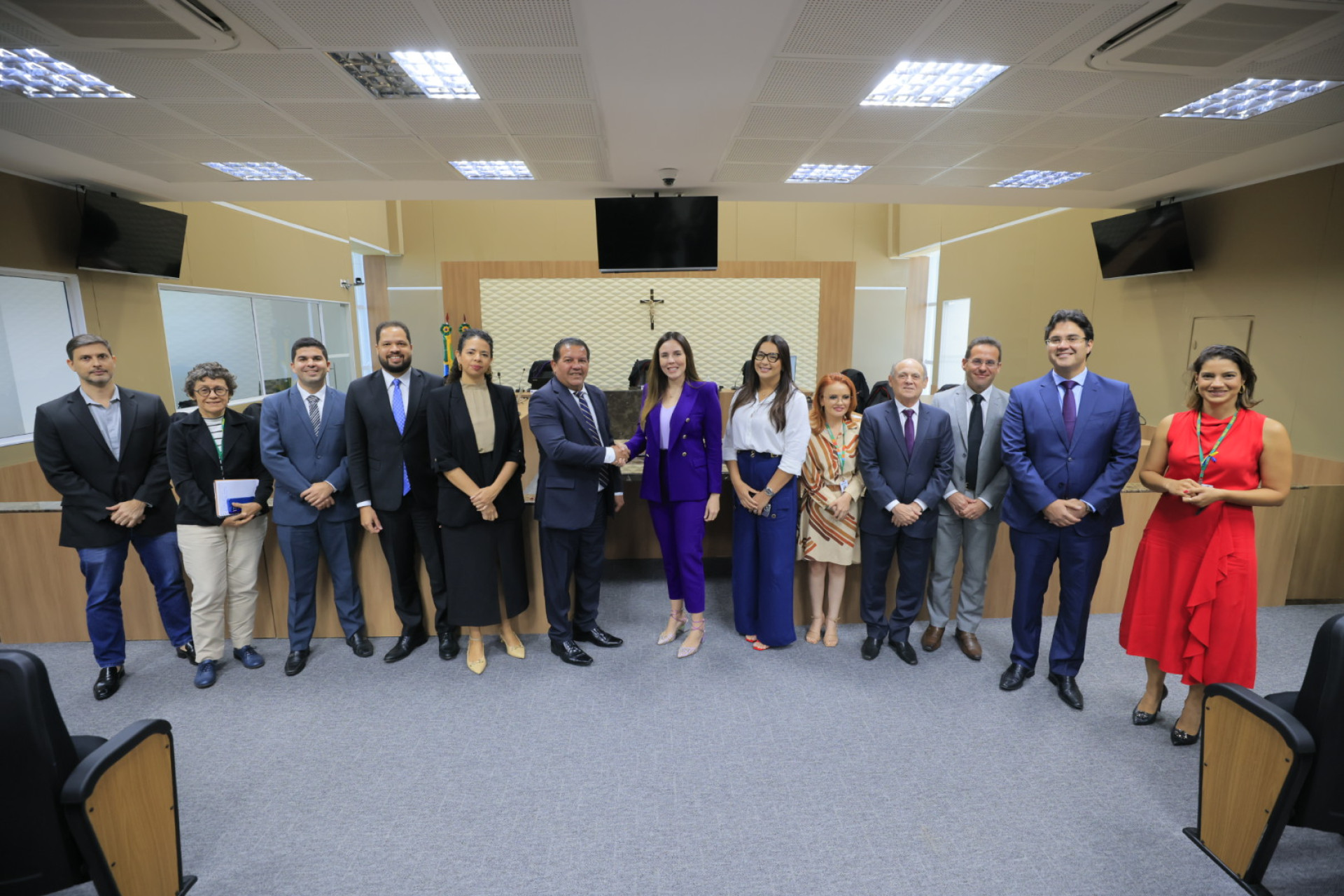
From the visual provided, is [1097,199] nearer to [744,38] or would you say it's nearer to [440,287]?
[744,38]

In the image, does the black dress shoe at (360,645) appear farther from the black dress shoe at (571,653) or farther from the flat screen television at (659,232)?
the flat screen television at (659,232)

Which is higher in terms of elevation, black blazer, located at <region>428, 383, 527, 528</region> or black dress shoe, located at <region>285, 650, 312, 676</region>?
black blazer, located at <region>428, 383, 527, 528</region>

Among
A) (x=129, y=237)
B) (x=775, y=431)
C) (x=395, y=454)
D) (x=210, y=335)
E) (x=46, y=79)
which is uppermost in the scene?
(x=46, y=79)

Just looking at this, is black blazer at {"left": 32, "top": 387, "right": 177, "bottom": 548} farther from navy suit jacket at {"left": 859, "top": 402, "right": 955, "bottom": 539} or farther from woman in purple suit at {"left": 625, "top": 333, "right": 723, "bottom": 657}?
navy suit jacket at {"left": 859, "top": 402, "right": 955, "bottom": 539}

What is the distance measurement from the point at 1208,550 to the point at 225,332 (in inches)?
334

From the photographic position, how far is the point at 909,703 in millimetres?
2893

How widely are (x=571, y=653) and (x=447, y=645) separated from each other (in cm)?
67

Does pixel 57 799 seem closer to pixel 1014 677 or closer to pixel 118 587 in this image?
pixel 118 587

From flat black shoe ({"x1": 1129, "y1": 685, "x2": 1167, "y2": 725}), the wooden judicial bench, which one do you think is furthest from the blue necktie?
flat black shoe ({"x1": 1129, "y1": 685, "x2": 1167, "y2": 725})

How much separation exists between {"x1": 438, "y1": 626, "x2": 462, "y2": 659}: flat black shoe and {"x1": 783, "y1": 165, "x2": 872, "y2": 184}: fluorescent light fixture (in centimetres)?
412

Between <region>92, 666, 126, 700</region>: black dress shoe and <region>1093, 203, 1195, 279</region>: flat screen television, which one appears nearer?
<region>92, 666, 126, 700</region>: black dress shoe

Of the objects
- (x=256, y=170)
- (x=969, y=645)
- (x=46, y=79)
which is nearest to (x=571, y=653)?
(x=969, y=645)

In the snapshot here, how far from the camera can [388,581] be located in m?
3.48

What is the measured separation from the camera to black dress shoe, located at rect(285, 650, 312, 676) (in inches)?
125
